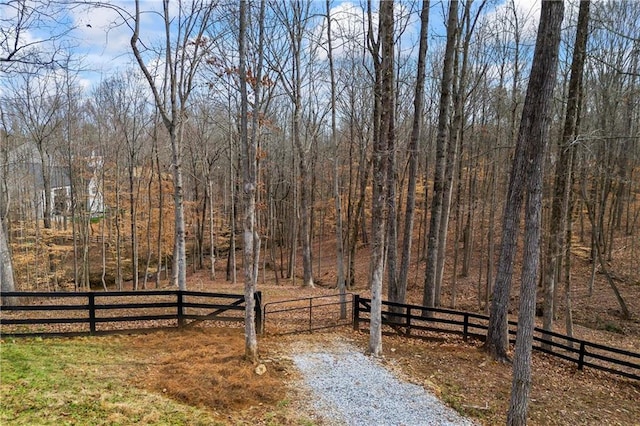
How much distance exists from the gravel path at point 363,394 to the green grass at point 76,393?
2012 mm

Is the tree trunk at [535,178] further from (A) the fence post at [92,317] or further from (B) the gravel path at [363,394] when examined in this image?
(A) the fence post at [92,317]

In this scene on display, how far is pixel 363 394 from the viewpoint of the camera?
612cm

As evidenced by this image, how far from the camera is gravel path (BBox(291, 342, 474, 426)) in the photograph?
5.42m

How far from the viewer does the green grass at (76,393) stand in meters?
4.46

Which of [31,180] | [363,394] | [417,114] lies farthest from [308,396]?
[31,180]

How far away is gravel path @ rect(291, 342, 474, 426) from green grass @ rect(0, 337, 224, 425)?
201 centimetres

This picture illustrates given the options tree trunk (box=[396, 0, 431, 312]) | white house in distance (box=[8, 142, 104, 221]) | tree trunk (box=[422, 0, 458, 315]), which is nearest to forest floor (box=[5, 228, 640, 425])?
tree trunk (box=[396, 0, 431, 312])

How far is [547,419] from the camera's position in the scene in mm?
5891

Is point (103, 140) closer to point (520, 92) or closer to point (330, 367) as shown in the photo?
point (330, 367)

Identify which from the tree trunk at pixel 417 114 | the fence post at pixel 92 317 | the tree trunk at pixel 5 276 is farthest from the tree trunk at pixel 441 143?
the tree trunk at pixel 5 276

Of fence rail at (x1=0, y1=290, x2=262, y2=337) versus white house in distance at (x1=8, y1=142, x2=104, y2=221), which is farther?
white house in distance at (x1=8, y1=142, x2=104, y2=221)

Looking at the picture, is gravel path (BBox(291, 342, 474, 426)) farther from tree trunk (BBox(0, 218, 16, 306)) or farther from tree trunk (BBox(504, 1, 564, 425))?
tree trunk (BBox(0, 218, 16, 306))

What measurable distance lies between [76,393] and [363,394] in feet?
14.3

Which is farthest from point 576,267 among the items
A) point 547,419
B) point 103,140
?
point 103,140
